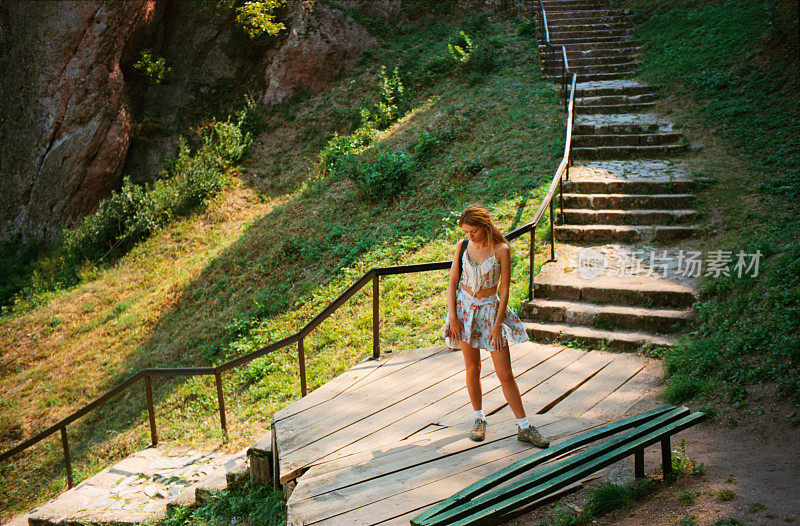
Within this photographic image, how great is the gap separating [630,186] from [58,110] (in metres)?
13.8

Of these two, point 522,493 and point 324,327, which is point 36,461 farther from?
point 522,493

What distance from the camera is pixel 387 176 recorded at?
11.4 meters

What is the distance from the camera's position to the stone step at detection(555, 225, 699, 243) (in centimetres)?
772

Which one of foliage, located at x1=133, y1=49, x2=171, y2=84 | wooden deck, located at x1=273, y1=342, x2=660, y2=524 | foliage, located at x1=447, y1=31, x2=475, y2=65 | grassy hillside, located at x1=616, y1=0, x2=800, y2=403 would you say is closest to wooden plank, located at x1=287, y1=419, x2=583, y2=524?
wooden deck, located at x1=273, y1=342, x2=660, y2=524

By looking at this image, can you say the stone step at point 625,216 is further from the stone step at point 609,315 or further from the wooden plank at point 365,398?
the wooden plank at point 365,398

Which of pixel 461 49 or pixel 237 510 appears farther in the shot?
pixel 461 49

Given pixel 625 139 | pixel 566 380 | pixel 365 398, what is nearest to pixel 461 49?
pixel 625 139

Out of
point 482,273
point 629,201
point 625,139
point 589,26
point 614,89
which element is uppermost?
point 589,26

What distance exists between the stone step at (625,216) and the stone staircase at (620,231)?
1cm

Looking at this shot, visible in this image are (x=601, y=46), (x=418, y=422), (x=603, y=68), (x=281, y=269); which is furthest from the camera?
(x=601, y=46)

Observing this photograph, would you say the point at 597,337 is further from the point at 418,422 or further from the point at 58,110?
the point at 58,110

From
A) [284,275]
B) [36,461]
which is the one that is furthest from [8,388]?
[284,275]

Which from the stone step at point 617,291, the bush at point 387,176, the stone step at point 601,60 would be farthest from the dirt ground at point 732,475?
the stone step at point 601,60

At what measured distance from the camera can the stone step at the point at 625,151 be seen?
9.66m
